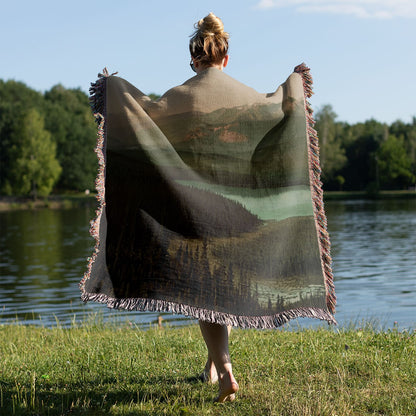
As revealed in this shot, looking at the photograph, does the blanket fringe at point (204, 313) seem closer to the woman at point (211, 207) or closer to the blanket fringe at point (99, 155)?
the woman at point (211, 207)

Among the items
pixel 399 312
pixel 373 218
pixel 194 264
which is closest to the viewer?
pixel 194 264

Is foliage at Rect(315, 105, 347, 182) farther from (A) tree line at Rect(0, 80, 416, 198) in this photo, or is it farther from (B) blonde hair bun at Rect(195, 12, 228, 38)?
(B) blonde hair bun at Rect(195, 12, 228, 38)

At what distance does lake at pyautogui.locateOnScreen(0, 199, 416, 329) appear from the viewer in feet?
34.9

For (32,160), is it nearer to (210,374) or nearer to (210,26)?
(210,374)

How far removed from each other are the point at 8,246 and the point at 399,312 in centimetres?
1836

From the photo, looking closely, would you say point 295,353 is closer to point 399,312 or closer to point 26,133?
point 399,312

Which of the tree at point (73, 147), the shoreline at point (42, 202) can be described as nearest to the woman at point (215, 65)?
the shoreline at point (42, 202)

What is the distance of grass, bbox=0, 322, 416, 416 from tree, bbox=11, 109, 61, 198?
53609 mm

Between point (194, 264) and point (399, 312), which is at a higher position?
point (194, 264)

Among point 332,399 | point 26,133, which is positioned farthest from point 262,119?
point 26,133

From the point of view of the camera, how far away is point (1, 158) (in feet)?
201

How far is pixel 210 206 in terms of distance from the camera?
140 inches

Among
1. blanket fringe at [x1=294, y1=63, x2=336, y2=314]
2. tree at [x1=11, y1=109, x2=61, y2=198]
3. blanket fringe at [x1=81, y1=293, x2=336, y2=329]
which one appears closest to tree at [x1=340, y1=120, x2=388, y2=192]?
tree at [x1=11, y1=109, x2=61, y2=198]

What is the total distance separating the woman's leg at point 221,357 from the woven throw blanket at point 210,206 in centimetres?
11
